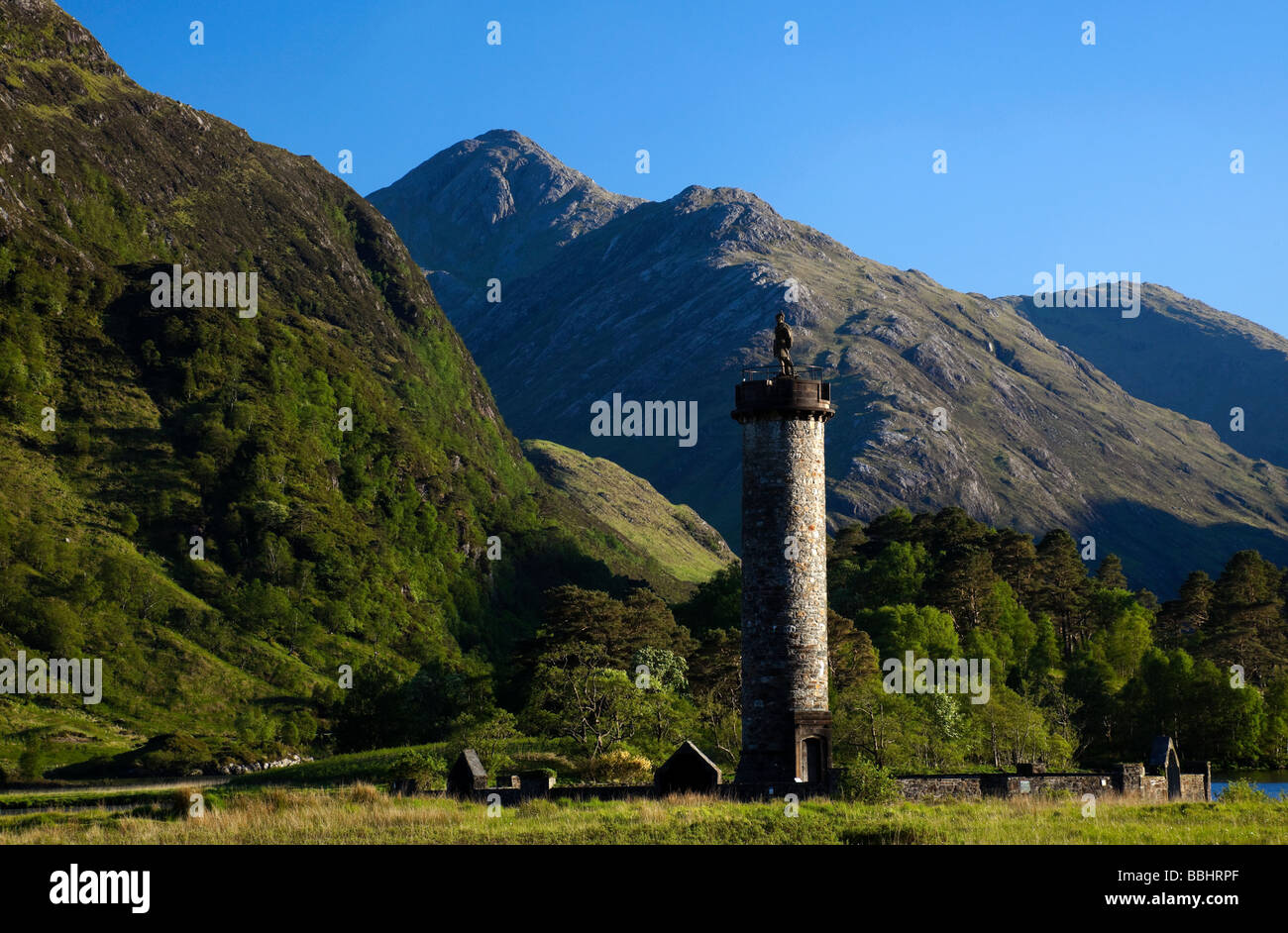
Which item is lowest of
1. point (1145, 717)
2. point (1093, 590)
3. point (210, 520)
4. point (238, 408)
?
point (1145, 717)

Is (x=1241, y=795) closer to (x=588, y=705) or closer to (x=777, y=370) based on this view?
(x=777, y=370)

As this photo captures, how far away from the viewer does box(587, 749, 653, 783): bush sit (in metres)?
55.3

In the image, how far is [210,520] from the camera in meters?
151

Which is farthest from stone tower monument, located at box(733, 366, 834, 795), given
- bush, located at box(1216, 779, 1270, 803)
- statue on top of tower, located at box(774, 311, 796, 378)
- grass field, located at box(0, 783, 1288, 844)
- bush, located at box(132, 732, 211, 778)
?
bush, located at box(132, 732, 211, 778)

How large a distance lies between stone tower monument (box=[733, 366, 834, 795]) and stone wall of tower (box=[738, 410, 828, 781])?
0.03 meters

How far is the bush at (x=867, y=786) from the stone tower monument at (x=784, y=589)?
A: 1.28 metres

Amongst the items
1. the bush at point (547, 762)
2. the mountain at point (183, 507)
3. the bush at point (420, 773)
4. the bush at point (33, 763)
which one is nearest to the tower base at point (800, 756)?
the bush at point (420, 773)

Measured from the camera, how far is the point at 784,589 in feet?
147

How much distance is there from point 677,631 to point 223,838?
70.7 m

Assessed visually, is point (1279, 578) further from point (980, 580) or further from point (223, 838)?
point (223, 838)

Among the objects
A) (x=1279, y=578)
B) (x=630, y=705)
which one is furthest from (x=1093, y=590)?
(x=630, y=705)

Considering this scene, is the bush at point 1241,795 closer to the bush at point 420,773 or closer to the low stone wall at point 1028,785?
the low stone wall at point 1028,785

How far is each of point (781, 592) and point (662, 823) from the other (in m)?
12.6

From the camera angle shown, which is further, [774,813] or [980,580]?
[980,580]
